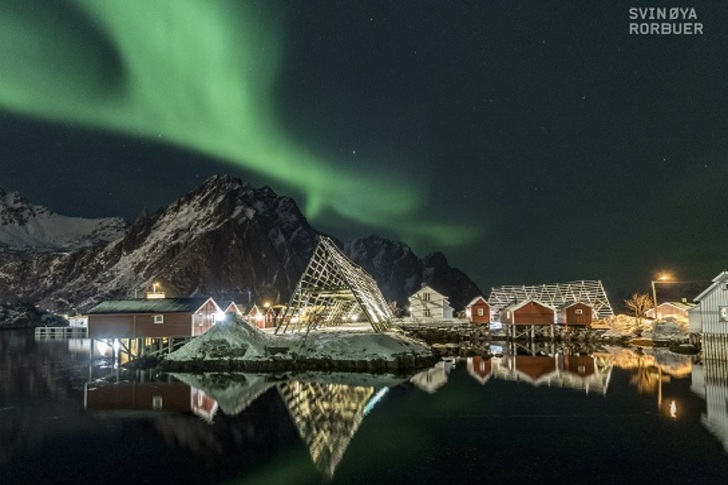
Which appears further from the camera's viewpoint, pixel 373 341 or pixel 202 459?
pixel 373 341

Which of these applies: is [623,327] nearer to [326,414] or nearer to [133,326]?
[326,414]

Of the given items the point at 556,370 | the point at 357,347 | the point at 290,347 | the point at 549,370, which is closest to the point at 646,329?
the point at 556,370

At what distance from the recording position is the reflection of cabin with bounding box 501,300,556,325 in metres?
75.6

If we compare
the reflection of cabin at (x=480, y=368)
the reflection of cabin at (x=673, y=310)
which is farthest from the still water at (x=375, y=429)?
the reflection of cabin at (x=673, y=310)

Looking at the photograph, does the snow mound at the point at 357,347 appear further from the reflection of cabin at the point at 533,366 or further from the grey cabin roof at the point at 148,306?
the grey cabin roof at the point at 148,306

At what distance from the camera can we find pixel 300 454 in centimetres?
1858

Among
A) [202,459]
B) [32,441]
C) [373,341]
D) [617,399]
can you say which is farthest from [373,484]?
[373,341]

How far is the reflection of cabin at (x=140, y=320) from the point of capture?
5131cm

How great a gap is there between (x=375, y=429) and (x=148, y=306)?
3926 cm

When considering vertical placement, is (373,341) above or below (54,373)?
above

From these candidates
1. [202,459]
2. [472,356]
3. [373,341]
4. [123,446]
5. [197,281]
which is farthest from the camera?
[197,281]

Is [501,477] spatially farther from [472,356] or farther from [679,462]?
[472,356]

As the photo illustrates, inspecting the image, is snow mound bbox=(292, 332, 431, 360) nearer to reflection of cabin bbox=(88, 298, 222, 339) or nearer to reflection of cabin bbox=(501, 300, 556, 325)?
reflection of cabin bbox=(88, 298, 222, 339)

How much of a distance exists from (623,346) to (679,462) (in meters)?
53.5
